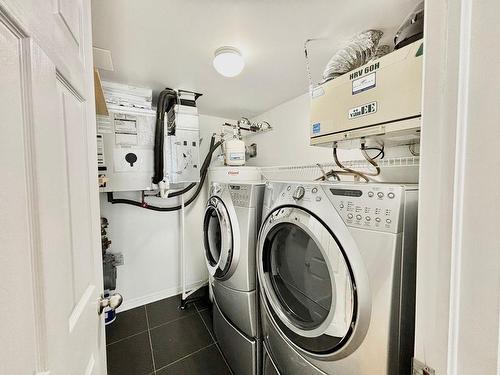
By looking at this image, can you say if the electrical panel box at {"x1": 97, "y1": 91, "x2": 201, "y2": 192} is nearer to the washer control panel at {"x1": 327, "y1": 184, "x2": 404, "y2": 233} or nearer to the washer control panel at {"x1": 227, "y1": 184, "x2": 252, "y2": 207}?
the washer control panel at {"x1": 227, "y1": 184, "x2": 252, "y2": 207}

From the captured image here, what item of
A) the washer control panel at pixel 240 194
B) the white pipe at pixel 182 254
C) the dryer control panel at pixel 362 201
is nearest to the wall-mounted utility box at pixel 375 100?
the dryer control panel at pixel 362 201

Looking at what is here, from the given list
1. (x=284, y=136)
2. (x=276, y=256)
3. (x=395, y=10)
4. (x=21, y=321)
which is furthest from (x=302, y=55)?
(x=21, y=321)

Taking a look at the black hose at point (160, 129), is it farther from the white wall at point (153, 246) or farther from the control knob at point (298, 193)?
the control knob at point (298, 193)

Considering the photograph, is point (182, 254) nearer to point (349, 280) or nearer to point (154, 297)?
point (154, 297)

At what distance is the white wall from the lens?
193 cm

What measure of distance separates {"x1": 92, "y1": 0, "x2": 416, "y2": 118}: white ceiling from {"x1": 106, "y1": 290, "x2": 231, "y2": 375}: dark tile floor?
6.69ft

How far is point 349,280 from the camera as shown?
2.12ft

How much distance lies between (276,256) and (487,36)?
975 mm

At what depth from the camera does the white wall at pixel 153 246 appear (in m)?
1.93

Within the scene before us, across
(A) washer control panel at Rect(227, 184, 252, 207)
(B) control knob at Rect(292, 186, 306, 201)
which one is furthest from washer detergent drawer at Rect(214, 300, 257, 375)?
(B) control knob at Rect(292, 186, 306, 201)

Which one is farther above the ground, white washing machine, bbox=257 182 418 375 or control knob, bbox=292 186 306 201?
control knob, bbox=292 186 306 201

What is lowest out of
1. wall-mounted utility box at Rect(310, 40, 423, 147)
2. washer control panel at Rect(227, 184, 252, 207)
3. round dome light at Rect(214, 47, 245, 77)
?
washer control panel at Rect(227, 184, 252, 207)

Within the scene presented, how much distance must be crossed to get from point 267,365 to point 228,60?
1699 mm

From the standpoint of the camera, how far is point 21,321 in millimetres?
274
